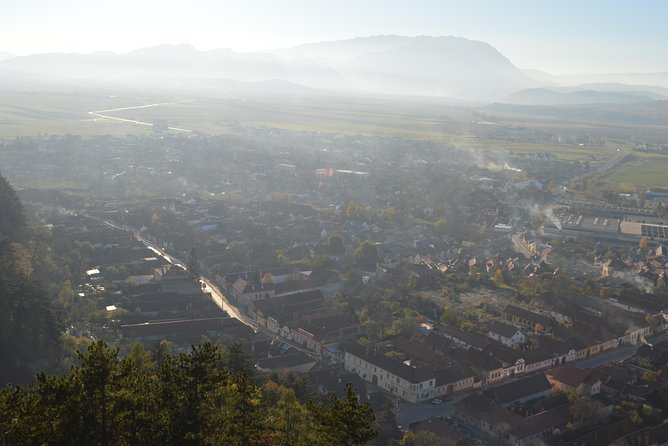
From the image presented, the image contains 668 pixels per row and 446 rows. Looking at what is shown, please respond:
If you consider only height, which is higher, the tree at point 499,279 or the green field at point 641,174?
the green field at point 641,174

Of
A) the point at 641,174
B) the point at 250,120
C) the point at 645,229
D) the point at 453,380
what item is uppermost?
the point at 250,120

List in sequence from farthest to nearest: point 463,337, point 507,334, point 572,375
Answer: point 507,334, point 463,337, point 572,375

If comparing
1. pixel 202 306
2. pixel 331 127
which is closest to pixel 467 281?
pixel 202 306

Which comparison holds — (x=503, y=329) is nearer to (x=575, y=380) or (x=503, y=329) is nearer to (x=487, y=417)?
(x=575, y=380)

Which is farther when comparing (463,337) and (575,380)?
(463,337)

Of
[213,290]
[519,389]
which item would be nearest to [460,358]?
[519,389]

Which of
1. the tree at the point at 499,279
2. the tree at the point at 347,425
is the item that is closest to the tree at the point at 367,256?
the tree at the point at 499,279

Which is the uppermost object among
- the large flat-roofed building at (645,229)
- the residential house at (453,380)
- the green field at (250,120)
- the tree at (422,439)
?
the green field at (250,120)

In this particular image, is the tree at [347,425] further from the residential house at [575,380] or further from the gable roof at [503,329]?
the gable roof at [503,329]

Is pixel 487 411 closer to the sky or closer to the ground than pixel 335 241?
closer to the ground
